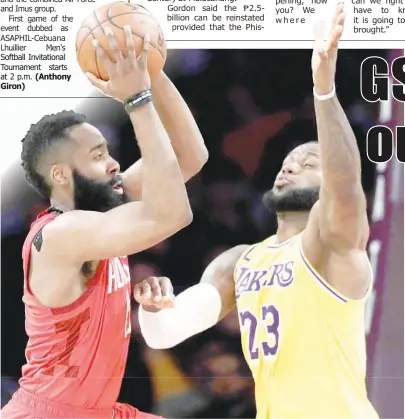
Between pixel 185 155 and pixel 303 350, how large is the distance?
2.05ft

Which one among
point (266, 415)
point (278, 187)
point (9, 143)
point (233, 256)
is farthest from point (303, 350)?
point (9, 143)

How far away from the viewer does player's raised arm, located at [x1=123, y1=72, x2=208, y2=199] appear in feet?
5.96

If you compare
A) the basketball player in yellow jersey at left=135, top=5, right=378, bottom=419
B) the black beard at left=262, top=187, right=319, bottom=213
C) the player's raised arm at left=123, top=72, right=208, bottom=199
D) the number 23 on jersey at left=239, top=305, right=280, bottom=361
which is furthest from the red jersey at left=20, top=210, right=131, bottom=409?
the black beard at left=262, top=187, right=319, bottom=213

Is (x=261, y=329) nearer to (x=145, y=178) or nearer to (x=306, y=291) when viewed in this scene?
(x=306, y=291)

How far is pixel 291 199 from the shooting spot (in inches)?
76.1

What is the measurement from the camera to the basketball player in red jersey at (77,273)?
5.38 ft

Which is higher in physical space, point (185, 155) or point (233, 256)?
point (185, 155)

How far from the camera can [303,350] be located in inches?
71.2

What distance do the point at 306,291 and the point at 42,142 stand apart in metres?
0.82

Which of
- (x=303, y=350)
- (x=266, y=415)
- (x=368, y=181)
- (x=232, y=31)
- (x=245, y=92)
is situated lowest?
(x=266, y=415)

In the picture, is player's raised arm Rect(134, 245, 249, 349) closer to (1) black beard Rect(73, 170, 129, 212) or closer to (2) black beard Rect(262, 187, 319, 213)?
(2) black beard Rect(262, 187, 319, 213)

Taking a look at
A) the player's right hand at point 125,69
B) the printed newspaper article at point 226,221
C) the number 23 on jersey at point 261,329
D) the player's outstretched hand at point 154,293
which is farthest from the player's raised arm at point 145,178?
the number 23 on jersey at point 261,329

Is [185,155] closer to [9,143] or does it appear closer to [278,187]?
[278,187]

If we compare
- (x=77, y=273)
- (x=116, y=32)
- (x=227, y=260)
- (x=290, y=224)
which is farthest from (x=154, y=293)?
(x=116, y=32)
